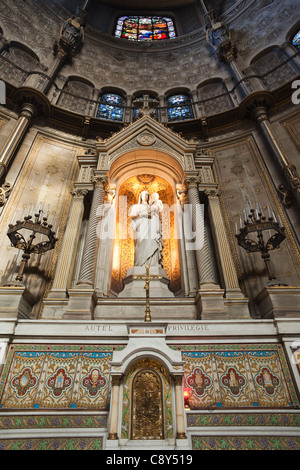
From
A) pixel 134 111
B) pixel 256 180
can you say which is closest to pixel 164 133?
pixel 256 180

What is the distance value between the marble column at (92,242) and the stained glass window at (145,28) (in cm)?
1495

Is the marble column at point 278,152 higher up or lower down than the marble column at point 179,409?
higher up

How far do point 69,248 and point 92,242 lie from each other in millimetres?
812

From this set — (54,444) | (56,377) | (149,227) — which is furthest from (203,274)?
(54,444)

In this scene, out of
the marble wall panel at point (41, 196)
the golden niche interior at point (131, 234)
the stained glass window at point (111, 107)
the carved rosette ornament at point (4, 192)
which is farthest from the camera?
the stained glass window at point (111, 107)

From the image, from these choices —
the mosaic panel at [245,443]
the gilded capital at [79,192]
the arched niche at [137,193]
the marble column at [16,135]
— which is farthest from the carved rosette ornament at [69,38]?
the mosaic panel at [245,443]

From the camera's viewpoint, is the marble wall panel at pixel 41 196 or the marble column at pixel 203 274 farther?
the marble wall panel at pixel 41 196

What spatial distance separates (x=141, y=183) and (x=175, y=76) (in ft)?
28.4

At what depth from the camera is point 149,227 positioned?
29.5ft

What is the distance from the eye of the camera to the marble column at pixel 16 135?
31.1ft

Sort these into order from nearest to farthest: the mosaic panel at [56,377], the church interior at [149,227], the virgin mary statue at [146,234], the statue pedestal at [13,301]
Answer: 1. the church interior at [149,227]
2. the mosaic panel at [56,377]
3. the statue pedestal at [13,301]
4. the virgin mary statue at [146,234]

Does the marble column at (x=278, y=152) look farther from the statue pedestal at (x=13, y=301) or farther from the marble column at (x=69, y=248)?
the statue pedestal at (x=13, y=301)

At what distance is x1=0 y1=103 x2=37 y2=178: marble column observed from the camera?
948cm

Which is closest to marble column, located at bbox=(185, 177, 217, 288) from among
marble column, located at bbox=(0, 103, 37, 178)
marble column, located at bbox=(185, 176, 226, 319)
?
marble column, located at bbox=(185, 176, 226, 319)
